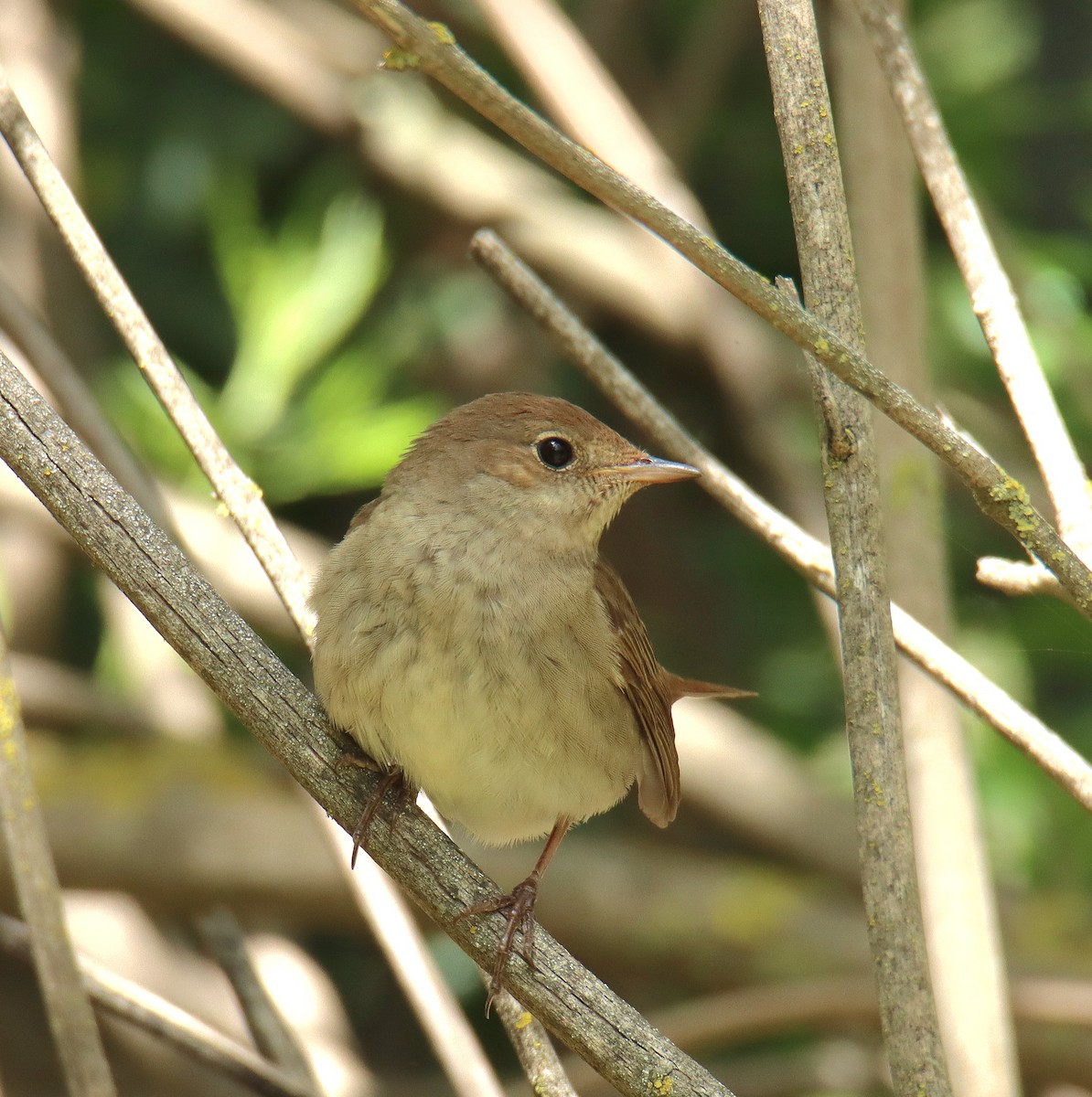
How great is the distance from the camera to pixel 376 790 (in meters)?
2.38

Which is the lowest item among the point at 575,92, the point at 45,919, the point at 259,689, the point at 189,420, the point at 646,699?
the point at 45,919

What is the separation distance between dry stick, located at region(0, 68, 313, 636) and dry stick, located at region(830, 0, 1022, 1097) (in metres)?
1.21

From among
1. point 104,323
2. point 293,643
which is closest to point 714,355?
point 293,643

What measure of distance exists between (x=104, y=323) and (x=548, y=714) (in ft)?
11.3

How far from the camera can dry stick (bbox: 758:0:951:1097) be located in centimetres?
178

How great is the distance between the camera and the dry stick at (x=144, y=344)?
2275 millimetres

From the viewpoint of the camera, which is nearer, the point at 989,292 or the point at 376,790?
the point at 989,292

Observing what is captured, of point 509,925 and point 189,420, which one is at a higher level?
point 189,420

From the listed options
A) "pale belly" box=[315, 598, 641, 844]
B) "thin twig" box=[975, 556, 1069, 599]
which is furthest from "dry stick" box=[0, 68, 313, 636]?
"thin twig" box=[975, 556, 1069, 599]

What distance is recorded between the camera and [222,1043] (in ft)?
8.54

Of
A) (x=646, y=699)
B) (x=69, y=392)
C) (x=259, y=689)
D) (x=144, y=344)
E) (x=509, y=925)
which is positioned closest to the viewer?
(x=259, y=689)

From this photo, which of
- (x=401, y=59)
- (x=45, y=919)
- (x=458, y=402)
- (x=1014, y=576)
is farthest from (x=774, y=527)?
(x=458, y=402)

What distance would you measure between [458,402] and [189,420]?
3.20 meters

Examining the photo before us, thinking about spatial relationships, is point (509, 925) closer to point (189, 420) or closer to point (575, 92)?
point (189, 420)
